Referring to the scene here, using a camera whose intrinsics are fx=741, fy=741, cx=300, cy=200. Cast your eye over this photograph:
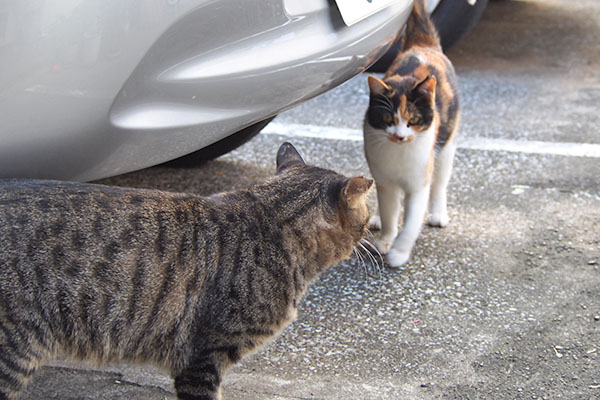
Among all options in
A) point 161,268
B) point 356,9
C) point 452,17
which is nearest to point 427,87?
point 356,9

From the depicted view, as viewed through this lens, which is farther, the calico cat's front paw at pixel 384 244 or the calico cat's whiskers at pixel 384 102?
the calico cat's front paw at pixel 384 244

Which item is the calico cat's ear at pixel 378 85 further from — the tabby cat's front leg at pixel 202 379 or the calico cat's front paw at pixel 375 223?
the tabby cat's front leg at pixel 202 379

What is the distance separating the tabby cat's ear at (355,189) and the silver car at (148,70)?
1.80 ft

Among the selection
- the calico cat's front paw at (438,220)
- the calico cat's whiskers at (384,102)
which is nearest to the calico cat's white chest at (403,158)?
the calico cat's whiskers at (384,102)

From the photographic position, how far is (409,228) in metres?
3.19

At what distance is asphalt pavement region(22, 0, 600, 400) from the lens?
244cm

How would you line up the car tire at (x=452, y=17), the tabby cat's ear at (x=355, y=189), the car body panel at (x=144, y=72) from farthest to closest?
the car tire at (x=452, y=17) → the tabby cat's ear at (x=355, y=189) → the car body panel at (x=144, y=72)

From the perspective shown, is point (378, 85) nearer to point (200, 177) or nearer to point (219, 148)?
point (219, 148)

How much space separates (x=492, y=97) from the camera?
5.11 m

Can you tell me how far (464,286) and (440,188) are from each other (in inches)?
25.4

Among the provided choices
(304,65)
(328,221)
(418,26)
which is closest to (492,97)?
(418,26)

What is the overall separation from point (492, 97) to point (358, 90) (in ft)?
3.05

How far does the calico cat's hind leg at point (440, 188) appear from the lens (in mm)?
3471

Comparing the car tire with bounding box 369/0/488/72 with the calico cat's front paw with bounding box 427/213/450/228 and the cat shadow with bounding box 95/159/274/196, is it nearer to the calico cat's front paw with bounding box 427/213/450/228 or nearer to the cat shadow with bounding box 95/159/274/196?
the cat shadow with bounding box 95/159/274/196
